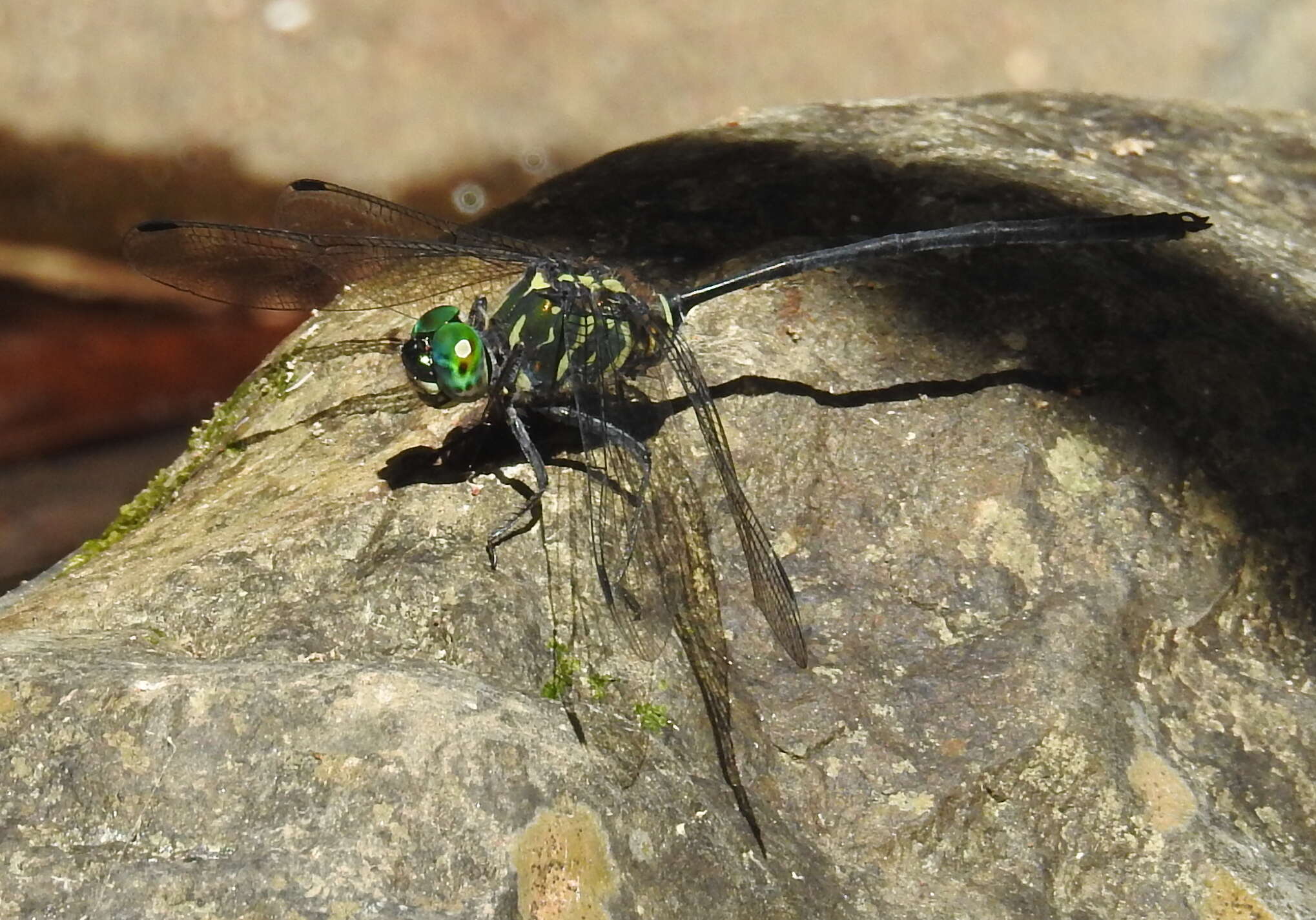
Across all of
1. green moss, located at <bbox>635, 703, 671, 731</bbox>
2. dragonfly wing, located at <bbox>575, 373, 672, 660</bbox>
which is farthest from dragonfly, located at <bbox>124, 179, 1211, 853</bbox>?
green moss, located at <bbox>635, 703, 671, 731</bbox>

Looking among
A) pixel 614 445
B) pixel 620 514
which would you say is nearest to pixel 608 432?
pixel 614 445

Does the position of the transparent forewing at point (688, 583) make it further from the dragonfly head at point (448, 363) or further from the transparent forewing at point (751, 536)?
the dragonfly head at point (448, 363)

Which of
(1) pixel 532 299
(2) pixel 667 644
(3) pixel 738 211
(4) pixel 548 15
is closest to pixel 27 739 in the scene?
(2) pixel 667 644

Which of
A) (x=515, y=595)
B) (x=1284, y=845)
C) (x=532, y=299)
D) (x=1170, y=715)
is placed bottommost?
(x=1284, y=845)

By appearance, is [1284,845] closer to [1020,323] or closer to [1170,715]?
[1170,715]

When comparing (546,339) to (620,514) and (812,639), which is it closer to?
(620,514)

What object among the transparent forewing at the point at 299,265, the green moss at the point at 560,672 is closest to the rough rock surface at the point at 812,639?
the green moss at the point at 560,672
